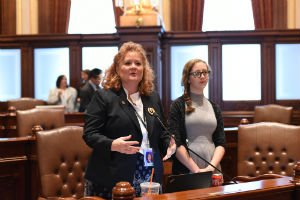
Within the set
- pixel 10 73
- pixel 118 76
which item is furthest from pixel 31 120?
pixel 10 73

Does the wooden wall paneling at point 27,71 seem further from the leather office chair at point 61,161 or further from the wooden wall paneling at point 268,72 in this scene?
the leather office chair at point 61,161

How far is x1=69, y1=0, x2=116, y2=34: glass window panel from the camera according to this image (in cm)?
1023

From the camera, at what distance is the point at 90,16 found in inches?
408

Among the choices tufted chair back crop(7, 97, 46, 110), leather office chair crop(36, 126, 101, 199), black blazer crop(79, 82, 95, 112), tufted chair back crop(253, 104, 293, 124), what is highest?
black blazer crop(79, 82, 95, 112)

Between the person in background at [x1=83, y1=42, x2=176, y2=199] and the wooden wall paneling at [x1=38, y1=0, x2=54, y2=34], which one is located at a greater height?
the wooden wall paneling at [x1=38, y1=0, x2=54, y2=34]

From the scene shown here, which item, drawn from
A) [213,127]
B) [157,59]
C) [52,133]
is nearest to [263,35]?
[157,59]

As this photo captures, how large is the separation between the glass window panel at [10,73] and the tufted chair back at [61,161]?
5748 millimetres

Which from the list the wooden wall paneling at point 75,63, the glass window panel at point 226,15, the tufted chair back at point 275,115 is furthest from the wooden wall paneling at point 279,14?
the tufted chair back at point 275,115

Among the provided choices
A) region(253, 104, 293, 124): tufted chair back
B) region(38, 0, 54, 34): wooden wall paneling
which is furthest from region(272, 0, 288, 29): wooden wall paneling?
region(38, 0, 54, 34): wooden wall paneling

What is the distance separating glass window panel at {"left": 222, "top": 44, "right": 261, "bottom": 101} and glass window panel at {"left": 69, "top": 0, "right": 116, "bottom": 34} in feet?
11.6

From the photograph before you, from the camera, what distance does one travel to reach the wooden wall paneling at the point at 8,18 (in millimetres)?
9922

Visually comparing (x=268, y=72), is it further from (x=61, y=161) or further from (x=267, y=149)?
(x=61, y=161)

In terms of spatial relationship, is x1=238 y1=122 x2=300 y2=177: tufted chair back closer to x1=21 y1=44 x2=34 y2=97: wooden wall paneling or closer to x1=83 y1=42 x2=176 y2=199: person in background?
x1=83 y1=42 x2=176 y2=199: person in background

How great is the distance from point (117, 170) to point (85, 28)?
27.6 feet
